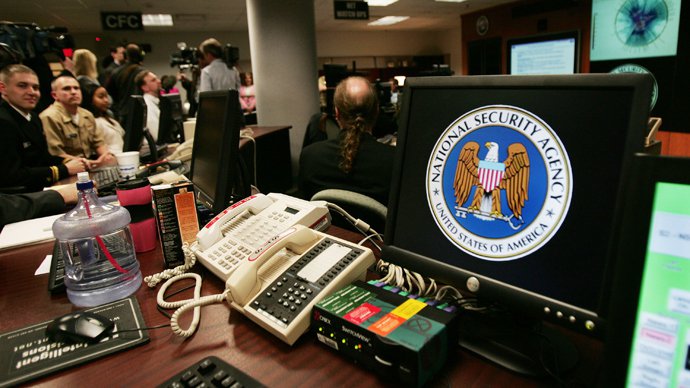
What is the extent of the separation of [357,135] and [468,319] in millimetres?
1197

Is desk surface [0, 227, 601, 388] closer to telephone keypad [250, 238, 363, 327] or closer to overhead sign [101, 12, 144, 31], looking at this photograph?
telephone keypad [250, 238, 363, 327]

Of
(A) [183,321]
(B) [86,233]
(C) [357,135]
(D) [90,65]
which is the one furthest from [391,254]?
(D) [90,65]

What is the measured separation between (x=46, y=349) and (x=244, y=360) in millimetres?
375

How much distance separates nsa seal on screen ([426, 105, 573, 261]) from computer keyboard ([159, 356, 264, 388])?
0.40 m

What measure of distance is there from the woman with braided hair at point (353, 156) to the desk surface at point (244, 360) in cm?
102

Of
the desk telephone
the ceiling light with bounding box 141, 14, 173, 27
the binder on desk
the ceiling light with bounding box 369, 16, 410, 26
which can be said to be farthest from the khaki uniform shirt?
the ceiling light with bounding box 369, 16, 410, 26

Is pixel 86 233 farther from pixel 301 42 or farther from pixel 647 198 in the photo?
pixel 301 42

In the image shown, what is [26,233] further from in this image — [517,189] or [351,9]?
[351,9]

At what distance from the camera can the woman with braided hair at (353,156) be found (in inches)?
70.2

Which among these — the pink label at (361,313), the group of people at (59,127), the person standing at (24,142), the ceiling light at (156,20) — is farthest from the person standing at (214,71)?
the ceiling light at (156,20)

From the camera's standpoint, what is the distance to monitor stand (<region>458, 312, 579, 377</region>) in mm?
633

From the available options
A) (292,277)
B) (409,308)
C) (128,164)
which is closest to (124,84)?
(128,164)

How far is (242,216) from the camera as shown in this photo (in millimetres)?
1121

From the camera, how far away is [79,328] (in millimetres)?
783
